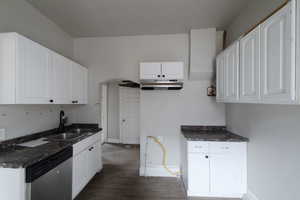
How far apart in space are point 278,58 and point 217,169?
1667 mm

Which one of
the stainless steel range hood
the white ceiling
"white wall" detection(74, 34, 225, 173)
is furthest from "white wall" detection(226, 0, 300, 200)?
the stainless steel range hood

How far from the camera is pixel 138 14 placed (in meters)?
2.35

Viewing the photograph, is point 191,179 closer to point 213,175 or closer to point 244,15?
point 213,175

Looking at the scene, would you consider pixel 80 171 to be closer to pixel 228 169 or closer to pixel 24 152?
pixel 24 152

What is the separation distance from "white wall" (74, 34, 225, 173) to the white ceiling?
24cm

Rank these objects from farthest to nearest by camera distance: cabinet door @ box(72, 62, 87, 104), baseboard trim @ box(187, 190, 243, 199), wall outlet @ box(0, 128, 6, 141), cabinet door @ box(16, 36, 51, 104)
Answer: cabinet door @ box(72, 62, 87, 104)
baseboard trim @ box(187, 190, 243, 199)
wall outlet @ box(0, 128, 6, 141)
cabinet door @ box(16, 36, 51, 104)

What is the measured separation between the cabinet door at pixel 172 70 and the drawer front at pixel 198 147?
3.56 feet

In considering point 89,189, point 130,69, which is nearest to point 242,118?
point 130,69

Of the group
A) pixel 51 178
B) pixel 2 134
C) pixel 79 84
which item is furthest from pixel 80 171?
pixel 79 84

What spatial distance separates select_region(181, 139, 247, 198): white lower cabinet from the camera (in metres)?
2.15

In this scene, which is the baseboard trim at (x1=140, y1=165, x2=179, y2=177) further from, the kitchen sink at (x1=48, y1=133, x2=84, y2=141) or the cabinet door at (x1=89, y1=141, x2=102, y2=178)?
the kitchen sink at (x1=48, y1=133, x2=84, y2=141)

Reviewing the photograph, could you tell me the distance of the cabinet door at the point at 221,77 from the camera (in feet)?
7.56

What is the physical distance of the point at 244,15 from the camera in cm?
222

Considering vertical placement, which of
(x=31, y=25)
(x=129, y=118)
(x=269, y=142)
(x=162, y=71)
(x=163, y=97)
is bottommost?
(x=129, y=118)
